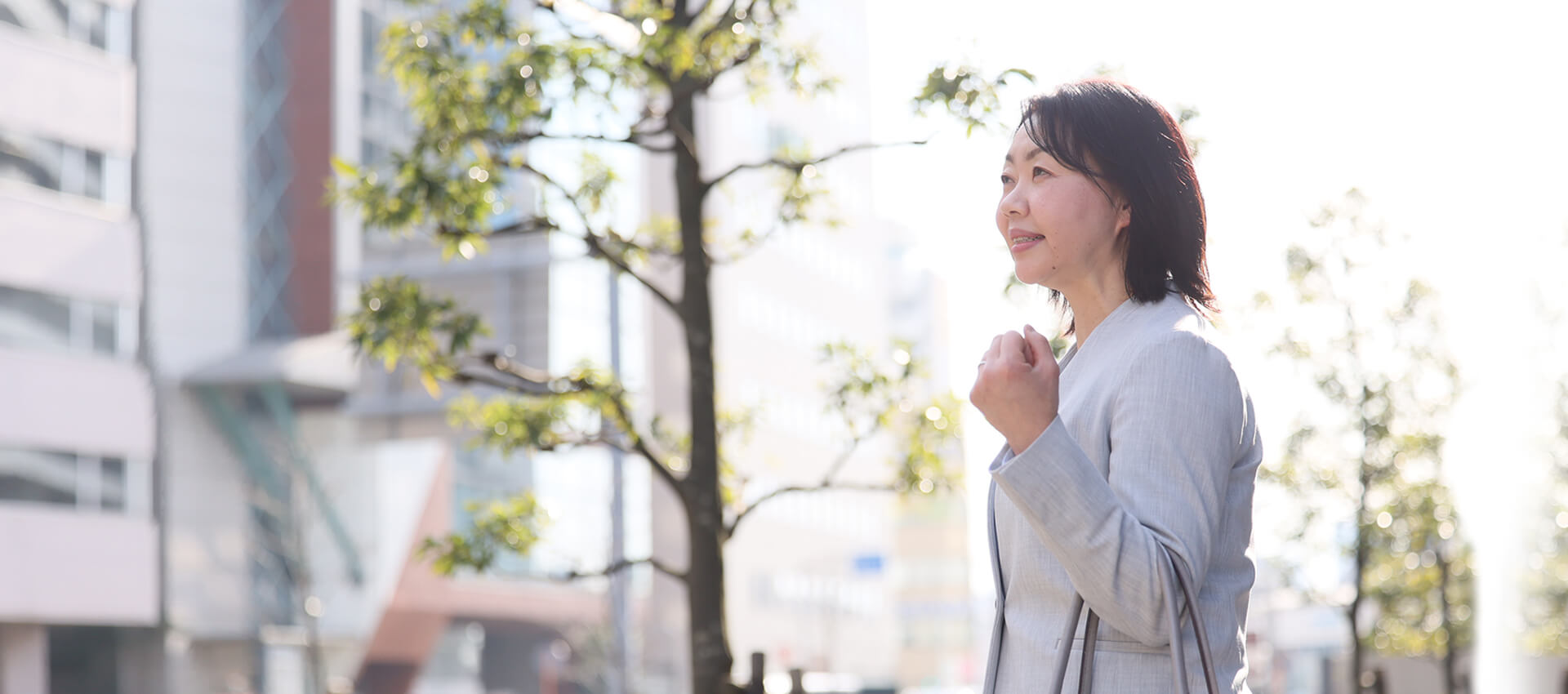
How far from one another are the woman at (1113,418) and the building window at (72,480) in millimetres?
31171

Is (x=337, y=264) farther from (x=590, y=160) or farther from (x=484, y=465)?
(x=590, y=160)

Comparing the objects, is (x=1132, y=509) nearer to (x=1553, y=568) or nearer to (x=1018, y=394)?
(x=1018, y=394)

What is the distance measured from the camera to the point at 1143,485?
1564 mm

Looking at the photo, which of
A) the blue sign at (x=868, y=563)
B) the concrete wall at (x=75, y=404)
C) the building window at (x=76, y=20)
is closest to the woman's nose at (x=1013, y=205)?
the concrete wall at (x=75, y=404)

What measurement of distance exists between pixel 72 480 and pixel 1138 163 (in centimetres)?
3263

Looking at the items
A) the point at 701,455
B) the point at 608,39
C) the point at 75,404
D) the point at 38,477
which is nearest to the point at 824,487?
the point at 701,455

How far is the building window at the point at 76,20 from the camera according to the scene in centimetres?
3067

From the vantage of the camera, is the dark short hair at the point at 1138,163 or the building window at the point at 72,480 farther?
the building window at the point at 72,480

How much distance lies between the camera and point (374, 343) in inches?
257

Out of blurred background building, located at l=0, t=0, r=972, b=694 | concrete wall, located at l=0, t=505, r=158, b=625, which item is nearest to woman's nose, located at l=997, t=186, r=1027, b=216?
blurred background building, located at l=0, t=0, r=972, b=694

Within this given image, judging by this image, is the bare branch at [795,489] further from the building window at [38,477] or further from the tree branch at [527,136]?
the building window at [38,477]

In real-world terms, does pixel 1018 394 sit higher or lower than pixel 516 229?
lower

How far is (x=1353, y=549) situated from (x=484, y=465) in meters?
35.0

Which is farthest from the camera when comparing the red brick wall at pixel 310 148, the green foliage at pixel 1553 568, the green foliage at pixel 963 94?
the red brick wall at pixel 310 148
